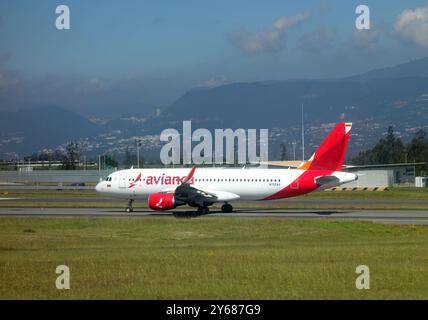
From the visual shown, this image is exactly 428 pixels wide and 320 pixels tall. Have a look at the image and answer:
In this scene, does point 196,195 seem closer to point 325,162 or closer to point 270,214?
point 270,214

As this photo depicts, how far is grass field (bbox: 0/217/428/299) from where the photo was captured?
18453 mm

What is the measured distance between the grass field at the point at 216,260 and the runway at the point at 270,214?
625 cm

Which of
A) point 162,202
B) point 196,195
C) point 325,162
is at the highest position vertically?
point 325,162

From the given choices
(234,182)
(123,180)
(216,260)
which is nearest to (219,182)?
(234,182)

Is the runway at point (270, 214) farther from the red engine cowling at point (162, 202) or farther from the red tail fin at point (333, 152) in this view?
the red tail fin at point (333, 152)

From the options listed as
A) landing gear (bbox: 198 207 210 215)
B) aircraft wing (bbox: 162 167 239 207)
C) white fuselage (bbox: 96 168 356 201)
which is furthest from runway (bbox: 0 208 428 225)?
white fuselage (bbox: 96 168 356 201)

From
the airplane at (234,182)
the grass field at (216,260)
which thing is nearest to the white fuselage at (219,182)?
the airplane at (234,182)

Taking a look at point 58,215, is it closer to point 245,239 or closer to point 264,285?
point 245,239

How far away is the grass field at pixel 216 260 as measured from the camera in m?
18.5

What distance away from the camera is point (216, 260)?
24688 millimetres

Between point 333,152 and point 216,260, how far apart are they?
107ft

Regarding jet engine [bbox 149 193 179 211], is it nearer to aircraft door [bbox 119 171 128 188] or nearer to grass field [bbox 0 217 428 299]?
aircraft door [bbox 119 171 128 188]

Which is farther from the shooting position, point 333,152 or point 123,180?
point 123,180

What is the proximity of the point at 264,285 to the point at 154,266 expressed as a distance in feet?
16.4
